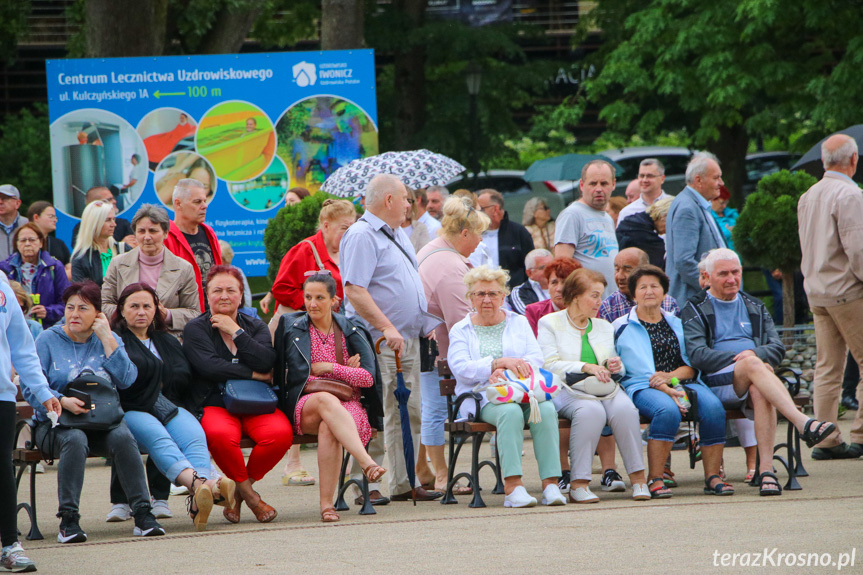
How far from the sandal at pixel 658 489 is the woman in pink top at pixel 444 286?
1377 millimetres

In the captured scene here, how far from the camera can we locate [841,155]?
9.29m

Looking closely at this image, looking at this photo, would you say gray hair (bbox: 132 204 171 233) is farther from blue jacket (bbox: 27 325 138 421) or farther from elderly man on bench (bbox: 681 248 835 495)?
elderly man on bench (bbox: 681 248 835 495)

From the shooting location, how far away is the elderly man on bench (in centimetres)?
811

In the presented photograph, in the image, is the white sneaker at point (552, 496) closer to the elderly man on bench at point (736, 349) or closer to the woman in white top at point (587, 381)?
the woman in white top at point (587, 381)

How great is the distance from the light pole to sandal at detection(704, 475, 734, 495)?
45.5 feet

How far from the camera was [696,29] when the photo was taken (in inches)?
815

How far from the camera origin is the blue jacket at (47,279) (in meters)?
10.6

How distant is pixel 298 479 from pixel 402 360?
1821 mm

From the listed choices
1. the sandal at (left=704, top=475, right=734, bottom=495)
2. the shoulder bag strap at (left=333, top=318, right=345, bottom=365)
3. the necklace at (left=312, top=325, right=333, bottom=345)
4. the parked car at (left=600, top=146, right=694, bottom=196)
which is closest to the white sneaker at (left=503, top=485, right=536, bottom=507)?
the sandal at (left=704, top=475, right=734, bottom=495)

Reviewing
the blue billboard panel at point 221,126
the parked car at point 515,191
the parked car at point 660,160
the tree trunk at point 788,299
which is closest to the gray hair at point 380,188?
the tree trunk at point 788,299

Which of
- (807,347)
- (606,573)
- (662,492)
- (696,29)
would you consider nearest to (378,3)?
(696,29)

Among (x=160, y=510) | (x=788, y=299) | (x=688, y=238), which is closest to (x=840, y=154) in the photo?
(x=688, y=238)

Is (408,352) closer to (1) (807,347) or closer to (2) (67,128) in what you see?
(1) (807,347)

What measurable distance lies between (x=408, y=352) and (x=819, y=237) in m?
3.35
